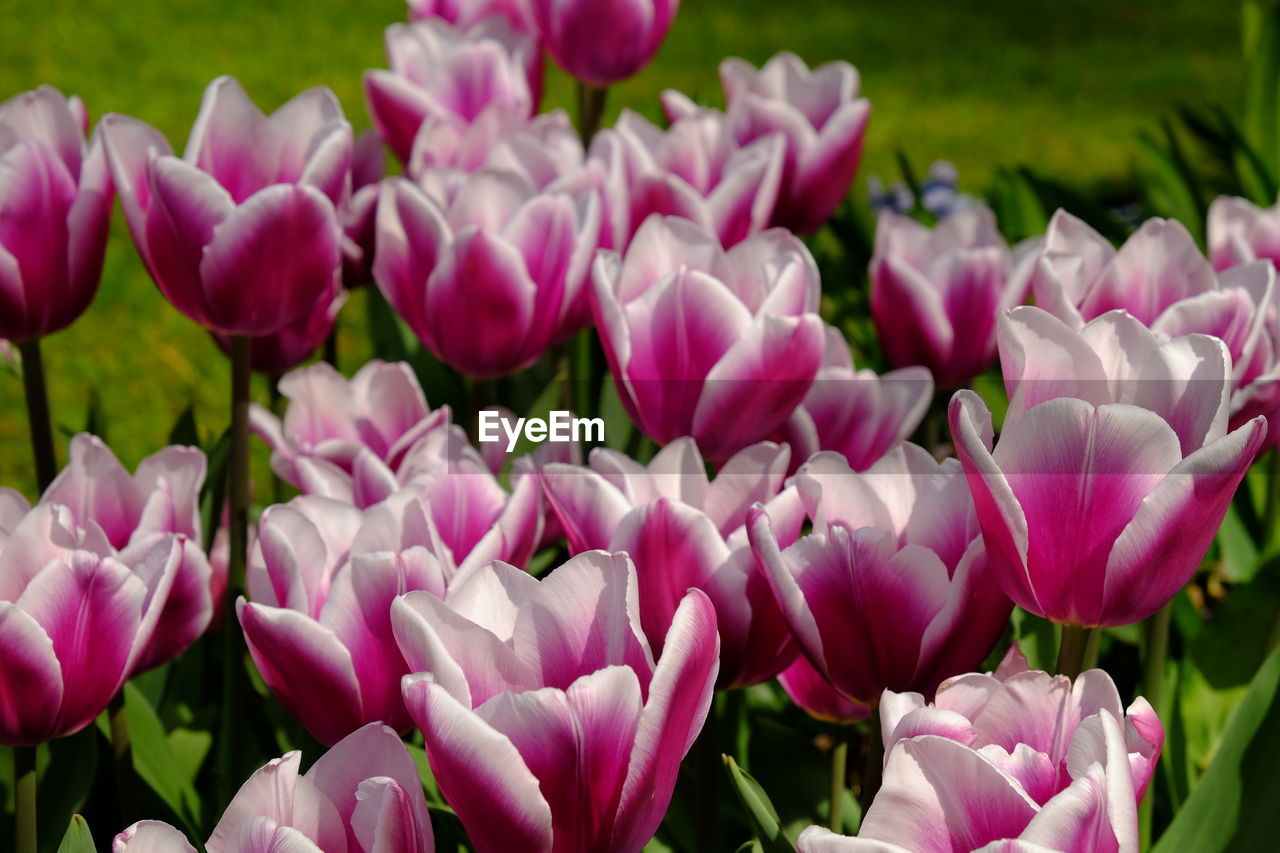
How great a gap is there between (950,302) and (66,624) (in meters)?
0.77

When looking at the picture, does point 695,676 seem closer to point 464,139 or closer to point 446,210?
point 446,210

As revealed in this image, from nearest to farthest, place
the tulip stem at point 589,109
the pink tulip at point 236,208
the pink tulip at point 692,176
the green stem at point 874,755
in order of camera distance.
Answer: the green stem at point 874,755
the pink tulip at point 236,208
the pink tulip at point 692,176
the tulip stem at point 589,109

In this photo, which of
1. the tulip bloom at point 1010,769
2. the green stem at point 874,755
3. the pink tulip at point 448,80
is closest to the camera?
the tulip bloom at point 1010,769

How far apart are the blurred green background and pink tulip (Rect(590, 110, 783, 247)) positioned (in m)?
2.23

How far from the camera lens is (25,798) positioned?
30.0 inches

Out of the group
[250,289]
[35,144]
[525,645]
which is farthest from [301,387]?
[525,645]

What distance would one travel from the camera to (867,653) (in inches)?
28.3

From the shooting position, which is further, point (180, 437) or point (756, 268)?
point (180, 437)

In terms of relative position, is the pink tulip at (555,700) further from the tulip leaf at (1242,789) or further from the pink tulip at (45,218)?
the pink tulip at (45,218)

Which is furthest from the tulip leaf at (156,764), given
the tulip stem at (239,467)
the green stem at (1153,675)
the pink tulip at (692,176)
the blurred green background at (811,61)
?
the blurred green background at (811,61)

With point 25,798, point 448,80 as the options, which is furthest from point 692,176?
point 25,798

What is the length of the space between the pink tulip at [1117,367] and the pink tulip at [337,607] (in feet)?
0.98

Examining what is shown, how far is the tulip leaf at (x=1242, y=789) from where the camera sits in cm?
71

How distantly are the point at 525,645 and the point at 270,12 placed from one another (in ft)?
19.4
